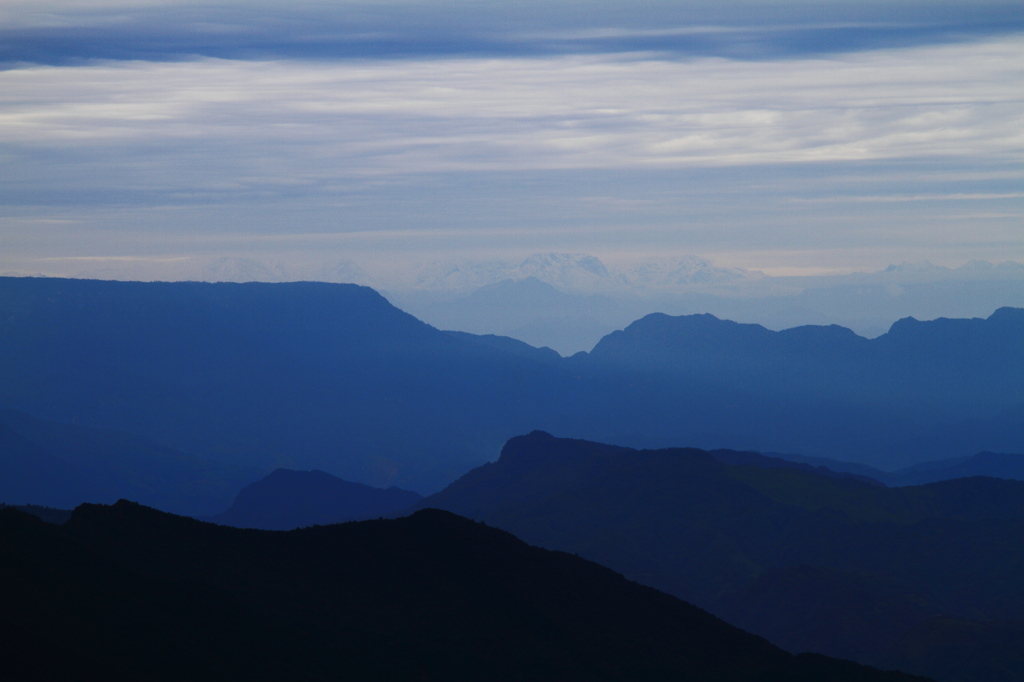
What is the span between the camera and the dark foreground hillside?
63062 mm

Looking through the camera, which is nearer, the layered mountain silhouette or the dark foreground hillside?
the dark foreground hillside

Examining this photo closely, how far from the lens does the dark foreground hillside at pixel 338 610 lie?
63062 mm

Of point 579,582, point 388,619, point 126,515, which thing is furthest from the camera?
point 579,582

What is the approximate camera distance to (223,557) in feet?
271

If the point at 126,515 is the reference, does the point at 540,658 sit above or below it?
below

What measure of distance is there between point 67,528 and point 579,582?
41182 millimetres

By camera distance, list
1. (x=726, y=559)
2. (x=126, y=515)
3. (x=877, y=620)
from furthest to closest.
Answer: (x=726, y=559) → (x=877, y=620) → (x=126, y=515)

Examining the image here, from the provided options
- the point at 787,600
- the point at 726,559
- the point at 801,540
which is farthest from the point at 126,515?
the point at 801,540

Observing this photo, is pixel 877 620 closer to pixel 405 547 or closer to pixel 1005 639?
pixel 1005 639

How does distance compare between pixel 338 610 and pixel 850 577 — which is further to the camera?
pixel 850 577

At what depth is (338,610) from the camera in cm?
7775

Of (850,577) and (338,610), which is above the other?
(850,577)

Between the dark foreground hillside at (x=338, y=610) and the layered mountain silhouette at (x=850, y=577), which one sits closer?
the dark foreground hillside at (x=338, y=610)

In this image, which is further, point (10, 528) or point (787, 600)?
point (787, 600)
